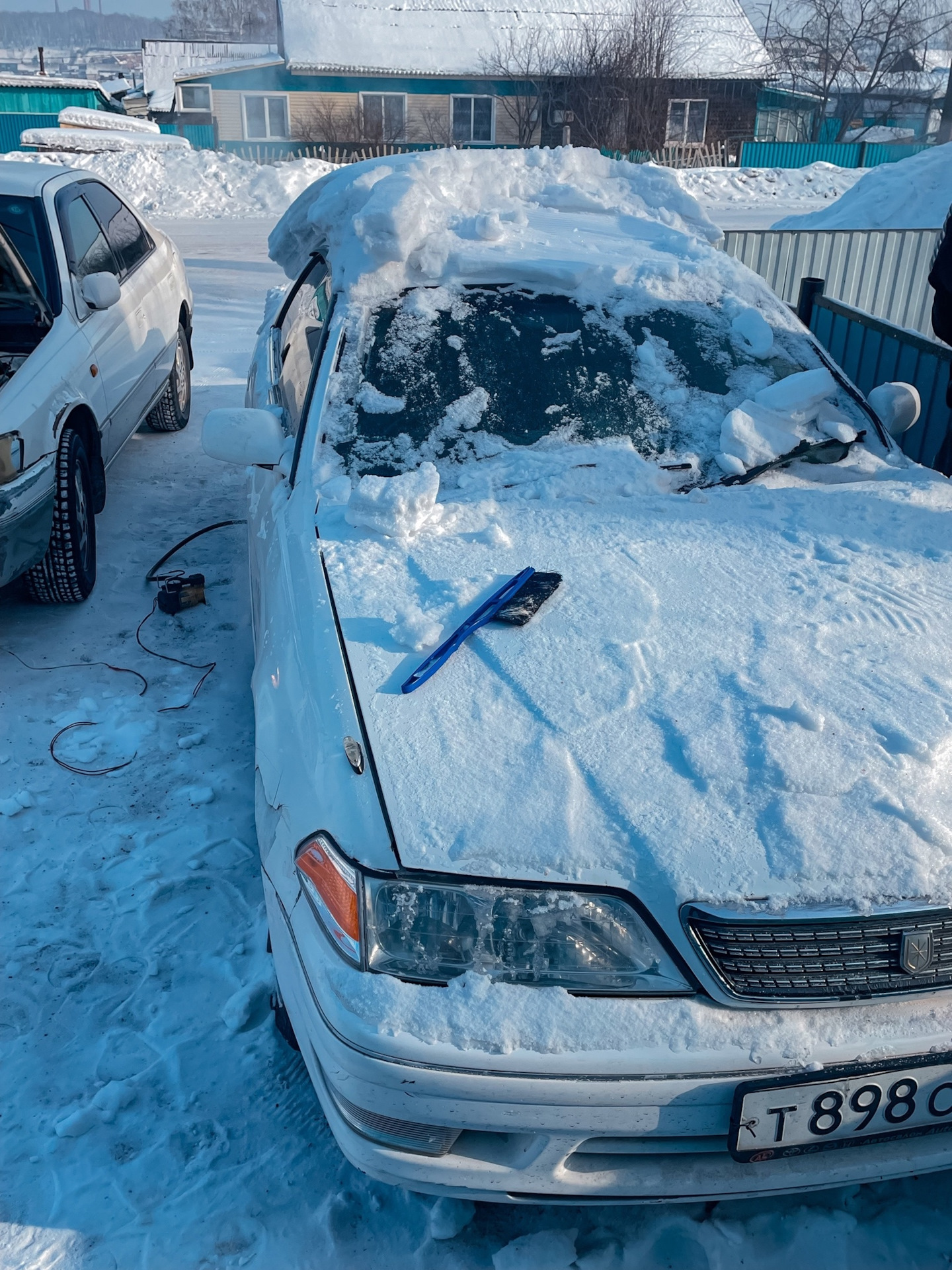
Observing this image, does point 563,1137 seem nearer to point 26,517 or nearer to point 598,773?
point 598,773

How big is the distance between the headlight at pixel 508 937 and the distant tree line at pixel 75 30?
167m

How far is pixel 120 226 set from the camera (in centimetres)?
545

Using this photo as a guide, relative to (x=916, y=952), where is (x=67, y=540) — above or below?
below

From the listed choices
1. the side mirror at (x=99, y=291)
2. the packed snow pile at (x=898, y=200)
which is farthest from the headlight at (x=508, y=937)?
the packed snow pile at (x=898, y=200)

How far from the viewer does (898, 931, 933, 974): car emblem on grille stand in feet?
5.26

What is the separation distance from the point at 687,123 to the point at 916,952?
32.0m

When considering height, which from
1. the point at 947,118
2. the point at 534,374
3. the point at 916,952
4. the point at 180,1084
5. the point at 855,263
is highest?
the point at 947,118

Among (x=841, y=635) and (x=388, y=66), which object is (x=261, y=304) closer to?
(x=841, y=635)

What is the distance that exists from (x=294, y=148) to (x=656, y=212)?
27.8 m

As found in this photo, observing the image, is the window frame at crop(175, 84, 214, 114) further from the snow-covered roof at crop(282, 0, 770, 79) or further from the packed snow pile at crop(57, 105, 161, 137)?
the packed snow pile at crop(57, 105, 161, 137)

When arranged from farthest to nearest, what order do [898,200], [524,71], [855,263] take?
1. [524,71]
2. [898,200]
3. [855,263]

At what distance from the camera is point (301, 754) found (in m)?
1.90

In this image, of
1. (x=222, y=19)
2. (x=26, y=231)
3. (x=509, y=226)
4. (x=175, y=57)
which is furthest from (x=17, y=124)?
(x=222, y=19)

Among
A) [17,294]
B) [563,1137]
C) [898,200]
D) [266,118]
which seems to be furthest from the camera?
[266,118]
